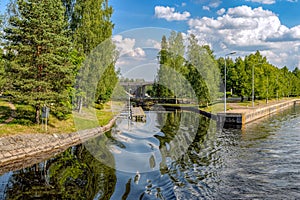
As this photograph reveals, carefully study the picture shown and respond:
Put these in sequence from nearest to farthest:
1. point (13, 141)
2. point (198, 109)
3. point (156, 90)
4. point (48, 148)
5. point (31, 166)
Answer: point (31, 166), point (13, 141), point (48, 148), point (198, 109), point (156, 90)

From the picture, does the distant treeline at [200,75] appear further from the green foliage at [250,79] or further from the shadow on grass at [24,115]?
the shadow on grass at [24,115]

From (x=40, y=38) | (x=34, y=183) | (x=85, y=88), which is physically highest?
(x=40, y=38)

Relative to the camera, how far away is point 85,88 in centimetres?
3497

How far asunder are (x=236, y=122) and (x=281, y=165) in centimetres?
1924

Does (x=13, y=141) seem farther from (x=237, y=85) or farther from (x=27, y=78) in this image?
(x=237, y=85)

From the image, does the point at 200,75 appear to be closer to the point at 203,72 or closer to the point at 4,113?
the point at 203,72

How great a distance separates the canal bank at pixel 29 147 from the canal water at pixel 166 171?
939 millimetres

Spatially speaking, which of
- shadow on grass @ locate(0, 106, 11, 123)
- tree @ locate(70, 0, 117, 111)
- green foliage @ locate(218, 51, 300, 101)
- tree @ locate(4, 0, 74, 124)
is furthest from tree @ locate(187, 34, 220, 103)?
shadow on grass @ locate(0, 106, 11, 123)

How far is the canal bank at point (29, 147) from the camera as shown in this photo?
697 inches

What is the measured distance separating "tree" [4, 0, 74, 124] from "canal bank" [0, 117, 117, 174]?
270 cm

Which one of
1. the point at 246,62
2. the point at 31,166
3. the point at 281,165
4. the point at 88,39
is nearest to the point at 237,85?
the point at 246,62

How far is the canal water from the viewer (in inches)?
503

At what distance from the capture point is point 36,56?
946 inches

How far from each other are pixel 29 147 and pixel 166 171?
965 centimetres
